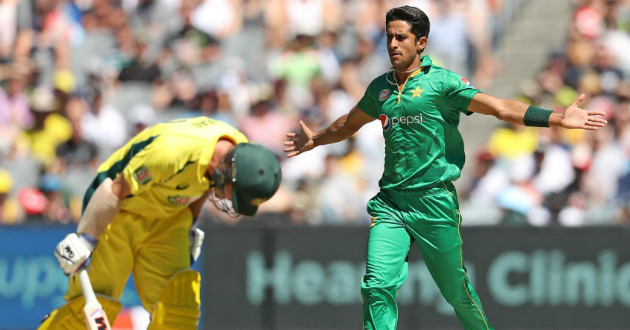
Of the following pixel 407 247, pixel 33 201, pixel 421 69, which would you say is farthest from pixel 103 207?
pixel 33 201

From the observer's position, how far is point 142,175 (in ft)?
23.3

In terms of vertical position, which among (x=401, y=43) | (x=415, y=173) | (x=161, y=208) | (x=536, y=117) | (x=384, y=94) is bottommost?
(x=161, y=208)

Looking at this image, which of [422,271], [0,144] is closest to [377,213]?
[422,271]

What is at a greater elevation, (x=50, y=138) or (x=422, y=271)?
→ (x=50, y=138)

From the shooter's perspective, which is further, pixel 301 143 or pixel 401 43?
pixel 301 143

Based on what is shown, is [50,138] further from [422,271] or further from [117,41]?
[422,271]

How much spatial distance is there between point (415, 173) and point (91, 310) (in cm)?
224

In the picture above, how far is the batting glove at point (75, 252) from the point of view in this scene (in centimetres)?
714

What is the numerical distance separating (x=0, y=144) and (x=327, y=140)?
7921mm

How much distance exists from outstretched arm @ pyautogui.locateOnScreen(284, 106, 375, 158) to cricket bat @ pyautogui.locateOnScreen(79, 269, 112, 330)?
5.50ft

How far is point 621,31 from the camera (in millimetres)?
→ 15016

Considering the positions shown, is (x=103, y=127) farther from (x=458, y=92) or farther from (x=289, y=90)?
(x=458, y=92)

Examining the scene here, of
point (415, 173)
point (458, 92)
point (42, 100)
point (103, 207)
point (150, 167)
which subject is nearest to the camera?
point (150, 167)

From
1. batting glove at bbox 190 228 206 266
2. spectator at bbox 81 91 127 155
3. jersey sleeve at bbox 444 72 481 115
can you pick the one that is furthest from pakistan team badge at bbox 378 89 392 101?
spectator at bbox 81 91 127 155
